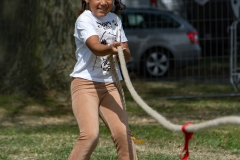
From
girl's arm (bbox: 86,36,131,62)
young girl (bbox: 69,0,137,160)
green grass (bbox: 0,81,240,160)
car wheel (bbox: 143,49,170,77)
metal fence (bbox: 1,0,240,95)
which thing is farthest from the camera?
car wheel (bbox: 143,49,170,77)

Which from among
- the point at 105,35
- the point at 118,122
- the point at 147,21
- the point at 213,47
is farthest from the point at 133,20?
the point at 118,122

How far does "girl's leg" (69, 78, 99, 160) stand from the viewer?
4.45m

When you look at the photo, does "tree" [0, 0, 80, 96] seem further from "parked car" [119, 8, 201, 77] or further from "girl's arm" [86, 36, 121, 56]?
"girl's arm" [86, 36, 121, 56]

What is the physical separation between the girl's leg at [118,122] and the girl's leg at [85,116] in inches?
2.9

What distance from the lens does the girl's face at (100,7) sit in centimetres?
462

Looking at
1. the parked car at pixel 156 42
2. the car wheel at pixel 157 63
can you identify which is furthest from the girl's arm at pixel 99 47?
the parked car at pixel 156 42

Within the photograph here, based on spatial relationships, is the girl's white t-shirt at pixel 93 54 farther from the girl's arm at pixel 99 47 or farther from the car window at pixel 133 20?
the car window at pixel 133 20

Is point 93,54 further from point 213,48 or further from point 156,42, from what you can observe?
point 156,42

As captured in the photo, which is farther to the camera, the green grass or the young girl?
the green grass

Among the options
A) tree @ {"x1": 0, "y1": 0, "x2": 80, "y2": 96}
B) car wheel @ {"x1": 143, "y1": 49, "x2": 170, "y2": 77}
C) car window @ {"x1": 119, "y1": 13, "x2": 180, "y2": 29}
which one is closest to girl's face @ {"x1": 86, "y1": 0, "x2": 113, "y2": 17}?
tree @ {"x1": 0, "y1": 0, "x2": 80, "y2": 96}

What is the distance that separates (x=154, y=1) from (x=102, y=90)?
9482 mm

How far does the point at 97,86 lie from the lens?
15.3 ft

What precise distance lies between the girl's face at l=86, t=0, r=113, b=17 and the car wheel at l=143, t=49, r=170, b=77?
685cm

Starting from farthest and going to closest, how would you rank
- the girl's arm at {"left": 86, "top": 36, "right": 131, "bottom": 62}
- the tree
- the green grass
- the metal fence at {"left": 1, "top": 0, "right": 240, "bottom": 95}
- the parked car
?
the parked car
the metal fence at {"left": 1, "top": 0, "right": 240, "bottom": 95}
the tree
the green grass
the girl's arm at {"left": 86, "top": 36, "right": 131, "bottom": 62}
